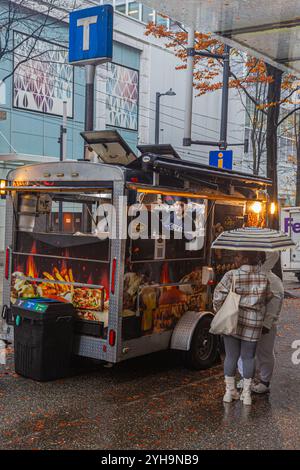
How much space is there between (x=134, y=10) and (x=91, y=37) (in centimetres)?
2805

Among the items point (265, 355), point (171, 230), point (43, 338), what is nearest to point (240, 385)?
point (265, 355)

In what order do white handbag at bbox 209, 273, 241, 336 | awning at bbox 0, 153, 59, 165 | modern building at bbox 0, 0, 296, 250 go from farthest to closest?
modern building at bbox 0, 0, 296, 250
awning at bbox 0, 153, 59, 165
white handbag at bbox 209, 273, 241, 336

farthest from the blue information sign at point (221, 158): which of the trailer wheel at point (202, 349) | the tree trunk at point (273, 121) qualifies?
the trailer wheel at point (202, 349)

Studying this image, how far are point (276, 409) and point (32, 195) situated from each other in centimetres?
415

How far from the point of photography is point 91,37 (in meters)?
10.2

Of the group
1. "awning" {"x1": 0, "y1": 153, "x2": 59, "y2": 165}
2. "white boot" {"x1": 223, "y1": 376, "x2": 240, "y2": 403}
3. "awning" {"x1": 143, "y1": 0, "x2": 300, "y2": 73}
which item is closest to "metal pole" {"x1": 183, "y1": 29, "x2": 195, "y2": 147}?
"awning" {"x1": 143, "y1": 0, "x2": 300, "y2": 73}

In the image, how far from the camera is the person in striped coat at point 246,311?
6324mm

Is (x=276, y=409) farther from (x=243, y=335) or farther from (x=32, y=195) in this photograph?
(x=32, y=195)

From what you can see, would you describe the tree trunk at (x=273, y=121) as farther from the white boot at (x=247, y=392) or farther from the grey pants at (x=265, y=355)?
the white boot at (x=247, y=392)

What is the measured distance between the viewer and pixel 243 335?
6.34 meters

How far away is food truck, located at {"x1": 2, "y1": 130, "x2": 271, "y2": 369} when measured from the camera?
6945 mm

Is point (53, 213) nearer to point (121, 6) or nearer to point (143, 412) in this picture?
point (143, 412)

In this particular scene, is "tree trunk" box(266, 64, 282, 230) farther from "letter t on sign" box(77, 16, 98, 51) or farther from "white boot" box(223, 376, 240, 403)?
"white boot" box(223, 376, 240, 403)

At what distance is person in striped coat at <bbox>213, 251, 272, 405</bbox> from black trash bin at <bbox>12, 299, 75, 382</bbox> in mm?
1869
